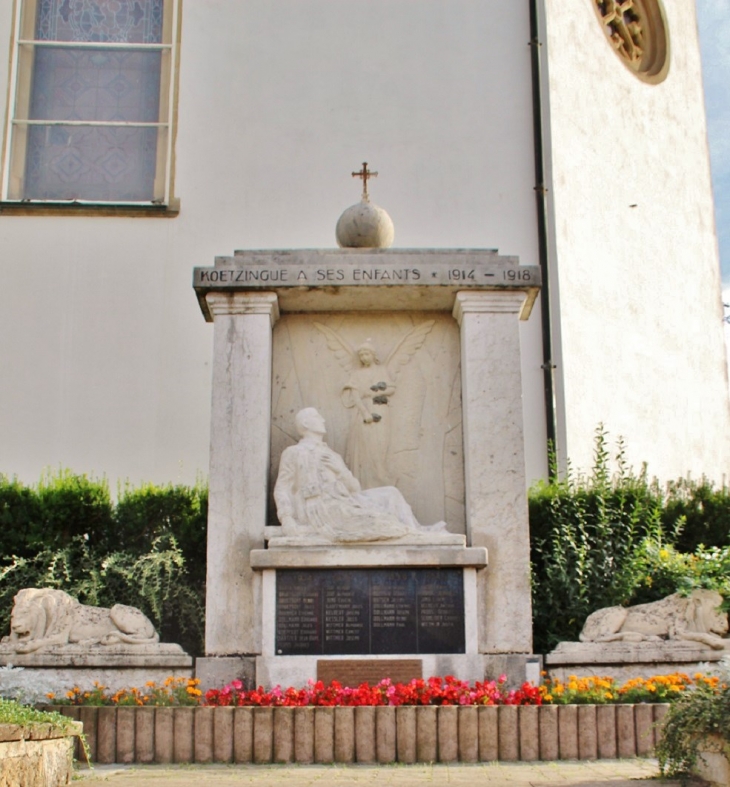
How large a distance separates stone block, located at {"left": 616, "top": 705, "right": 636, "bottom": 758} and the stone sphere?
4.72m

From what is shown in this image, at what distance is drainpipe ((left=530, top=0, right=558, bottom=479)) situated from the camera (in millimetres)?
14820

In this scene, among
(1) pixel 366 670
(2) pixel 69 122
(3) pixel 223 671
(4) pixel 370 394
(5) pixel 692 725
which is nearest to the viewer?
(5) pixel 692 725

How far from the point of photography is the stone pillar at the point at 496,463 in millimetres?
9305

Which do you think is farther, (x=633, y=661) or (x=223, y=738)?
(x=633, y=661)

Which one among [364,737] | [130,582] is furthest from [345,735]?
[130,582]

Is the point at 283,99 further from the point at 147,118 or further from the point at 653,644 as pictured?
the point at 653,644

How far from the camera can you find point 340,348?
10656 millimetres

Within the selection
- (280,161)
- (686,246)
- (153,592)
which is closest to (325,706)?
(153,592)

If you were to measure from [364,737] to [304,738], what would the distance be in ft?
1.25

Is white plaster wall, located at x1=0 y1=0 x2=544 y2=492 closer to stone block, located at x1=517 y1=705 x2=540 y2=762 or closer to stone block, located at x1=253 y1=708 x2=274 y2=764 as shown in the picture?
stone block, located at x1=253 y1=708 x2=274 y2=764

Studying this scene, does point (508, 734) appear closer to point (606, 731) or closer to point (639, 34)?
point (606, 731)

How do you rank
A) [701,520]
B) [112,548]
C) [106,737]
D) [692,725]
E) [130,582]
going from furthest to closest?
1. [701,520]
2. [112,548]
3. [130,582]
4. [106,737]
5. [692,725]

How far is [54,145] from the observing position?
16.3m

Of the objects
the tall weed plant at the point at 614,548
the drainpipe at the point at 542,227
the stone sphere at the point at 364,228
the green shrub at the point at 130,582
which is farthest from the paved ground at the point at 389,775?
the drainpipe at the point at 542,227
